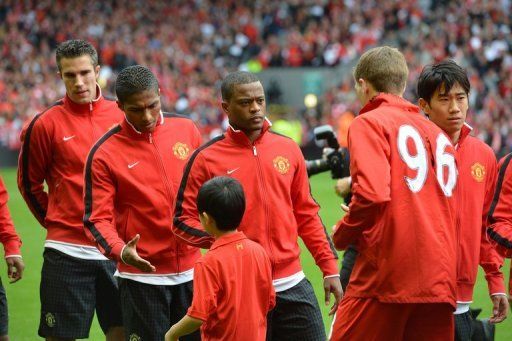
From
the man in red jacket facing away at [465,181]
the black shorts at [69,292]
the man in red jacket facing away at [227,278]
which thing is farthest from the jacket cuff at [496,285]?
the black shorts at [69,292]

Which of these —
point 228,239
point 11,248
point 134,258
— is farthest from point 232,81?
point 11,248

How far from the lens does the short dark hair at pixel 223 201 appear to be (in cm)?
489

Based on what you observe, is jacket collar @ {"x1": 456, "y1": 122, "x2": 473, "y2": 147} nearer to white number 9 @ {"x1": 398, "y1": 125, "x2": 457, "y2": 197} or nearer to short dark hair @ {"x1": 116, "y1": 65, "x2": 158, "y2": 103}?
white number 9 @ {"x1": 398, "y1": 125, "x2": 457, "y2": 197}

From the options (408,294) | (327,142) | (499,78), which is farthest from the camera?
(499,78)

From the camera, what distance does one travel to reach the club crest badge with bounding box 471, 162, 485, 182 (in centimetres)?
539

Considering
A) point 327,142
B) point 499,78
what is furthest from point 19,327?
point 499,78

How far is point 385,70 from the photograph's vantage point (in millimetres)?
4914

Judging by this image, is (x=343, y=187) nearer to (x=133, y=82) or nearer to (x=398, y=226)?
(x=133, y=82)

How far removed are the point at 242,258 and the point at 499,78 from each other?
2472 cm

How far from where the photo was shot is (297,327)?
5.44 m

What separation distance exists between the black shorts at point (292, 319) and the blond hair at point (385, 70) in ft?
4.32

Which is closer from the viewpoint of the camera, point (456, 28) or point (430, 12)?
point (456, 28)

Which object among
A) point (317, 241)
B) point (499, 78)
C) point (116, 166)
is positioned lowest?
point (499, 78)

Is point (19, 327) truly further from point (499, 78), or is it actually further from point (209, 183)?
point (499, 78)
